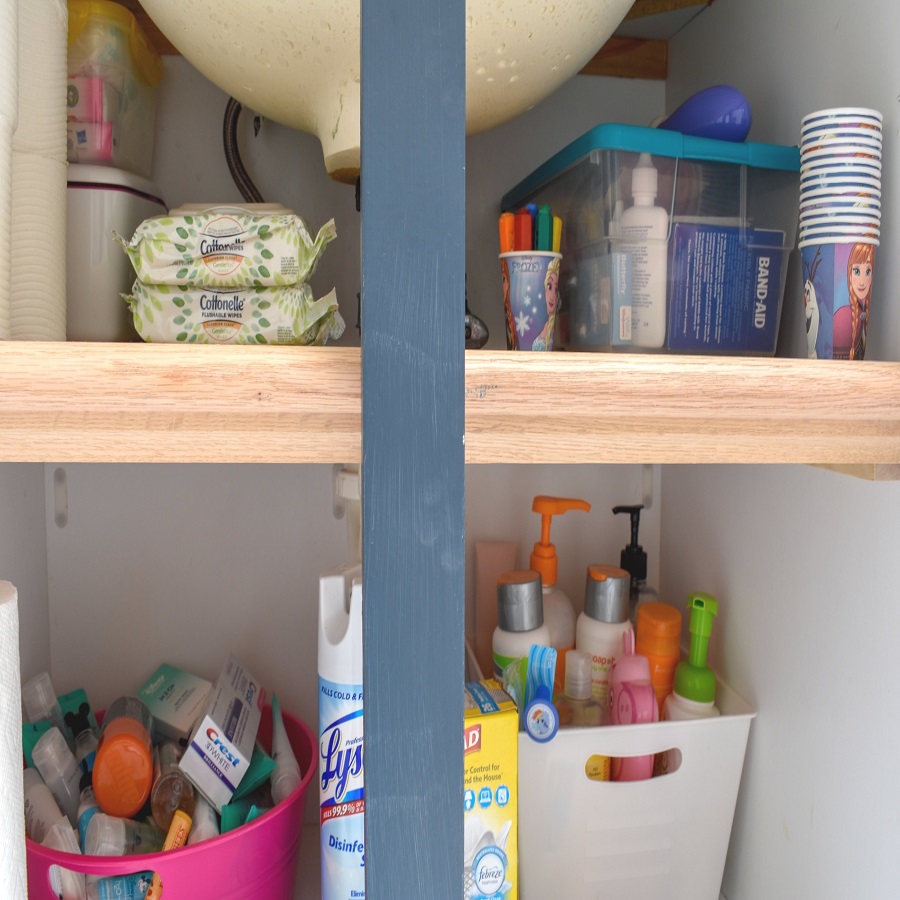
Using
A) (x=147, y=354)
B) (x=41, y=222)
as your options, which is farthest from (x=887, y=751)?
(x=41, y=222)

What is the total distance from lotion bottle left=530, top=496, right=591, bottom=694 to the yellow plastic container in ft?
1.59

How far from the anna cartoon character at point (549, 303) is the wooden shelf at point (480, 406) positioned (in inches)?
6.4

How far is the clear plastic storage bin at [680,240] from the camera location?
612 mm

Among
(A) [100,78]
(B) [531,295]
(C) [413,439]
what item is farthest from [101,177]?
(C) [413,439]

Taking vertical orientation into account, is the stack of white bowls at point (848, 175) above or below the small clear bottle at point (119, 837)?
above

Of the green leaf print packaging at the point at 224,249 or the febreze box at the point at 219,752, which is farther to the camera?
the febreze box at the point at 219,752

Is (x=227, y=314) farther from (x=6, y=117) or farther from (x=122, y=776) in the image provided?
(x=122, y=776)

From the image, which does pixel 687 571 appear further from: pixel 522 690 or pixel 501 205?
pixel 501 205

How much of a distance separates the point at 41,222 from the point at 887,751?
647mm

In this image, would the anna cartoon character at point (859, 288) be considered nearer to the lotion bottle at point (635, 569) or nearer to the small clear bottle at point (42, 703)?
the lotion bottle at point (635, 569)

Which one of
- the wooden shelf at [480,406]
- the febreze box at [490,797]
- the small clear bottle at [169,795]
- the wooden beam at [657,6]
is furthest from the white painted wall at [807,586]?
the small clear bottle at [169,795]

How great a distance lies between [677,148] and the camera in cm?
62

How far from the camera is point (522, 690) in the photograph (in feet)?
2.35

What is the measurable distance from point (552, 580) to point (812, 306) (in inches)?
14.6
